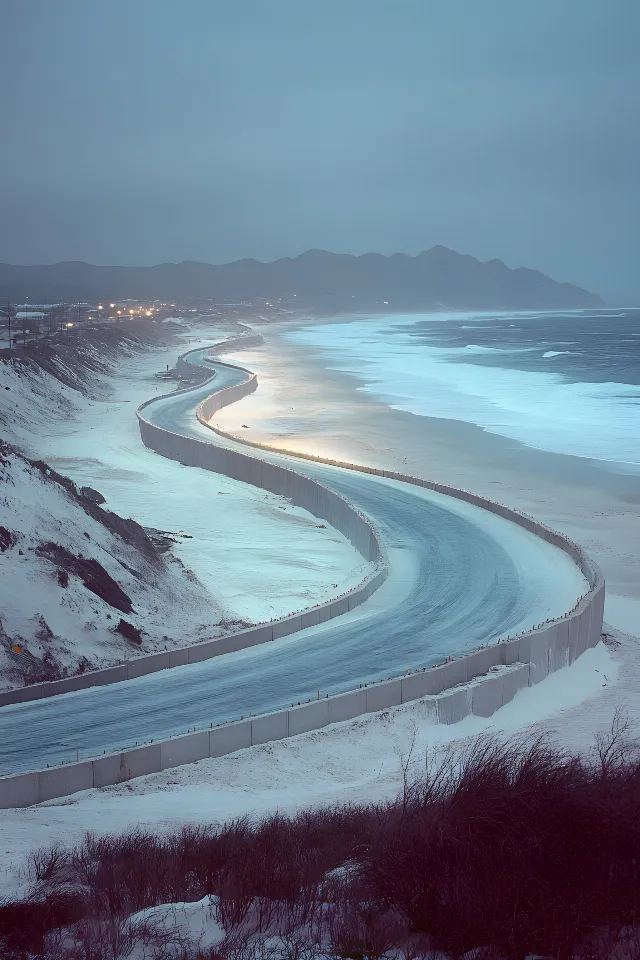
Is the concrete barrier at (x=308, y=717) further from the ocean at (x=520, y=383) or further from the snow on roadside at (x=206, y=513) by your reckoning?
the ocean at (x=520, y=383)

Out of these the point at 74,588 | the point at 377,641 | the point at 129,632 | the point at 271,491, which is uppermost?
the point at 74,588

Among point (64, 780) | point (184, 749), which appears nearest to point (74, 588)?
point (184, 749)

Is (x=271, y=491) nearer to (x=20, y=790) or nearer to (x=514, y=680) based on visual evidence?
(x=514, y=680)

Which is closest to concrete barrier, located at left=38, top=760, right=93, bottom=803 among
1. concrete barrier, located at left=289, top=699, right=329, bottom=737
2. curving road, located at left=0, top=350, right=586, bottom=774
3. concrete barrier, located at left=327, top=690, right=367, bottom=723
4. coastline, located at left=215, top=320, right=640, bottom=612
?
curving road, located at left=0, top=350, right=586, bottom=774

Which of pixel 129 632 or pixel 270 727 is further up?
pixel 129 632

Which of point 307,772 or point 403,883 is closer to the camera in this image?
point 403,883

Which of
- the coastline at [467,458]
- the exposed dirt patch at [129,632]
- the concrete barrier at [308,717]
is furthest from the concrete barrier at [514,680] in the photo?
the exposed dirt patch at [129,632]
